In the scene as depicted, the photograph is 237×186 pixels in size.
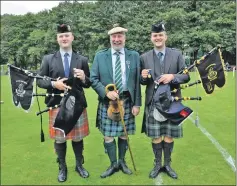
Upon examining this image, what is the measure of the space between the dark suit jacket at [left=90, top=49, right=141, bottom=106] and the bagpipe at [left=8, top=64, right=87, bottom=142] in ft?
0.96

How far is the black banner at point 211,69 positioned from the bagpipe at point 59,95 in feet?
5.50

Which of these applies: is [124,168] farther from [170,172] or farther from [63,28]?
[63,28]

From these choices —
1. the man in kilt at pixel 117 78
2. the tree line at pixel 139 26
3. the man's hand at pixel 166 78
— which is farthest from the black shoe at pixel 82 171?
the tree line at pixel 139 26

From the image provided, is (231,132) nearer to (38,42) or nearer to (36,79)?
(36,79)

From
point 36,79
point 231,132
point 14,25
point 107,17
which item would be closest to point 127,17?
point 107,17

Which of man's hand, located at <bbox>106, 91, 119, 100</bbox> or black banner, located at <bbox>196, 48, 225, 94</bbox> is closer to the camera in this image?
man's hand, located at <bbox>106, 91, 119, 100</bbox>

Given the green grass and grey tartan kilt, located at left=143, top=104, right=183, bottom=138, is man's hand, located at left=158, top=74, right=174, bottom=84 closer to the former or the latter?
grey tartan kilt, located at left=143, top=104, right=183, bottom=138

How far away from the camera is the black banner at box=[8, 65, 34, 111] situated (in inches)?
181

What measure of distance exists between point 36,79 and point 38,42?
37660mm

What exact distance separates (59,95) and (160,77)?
138 cm

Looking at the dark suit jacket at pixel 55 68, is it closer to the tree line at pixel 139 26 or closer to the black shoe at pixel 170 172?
the black shoe at pixel 170 172

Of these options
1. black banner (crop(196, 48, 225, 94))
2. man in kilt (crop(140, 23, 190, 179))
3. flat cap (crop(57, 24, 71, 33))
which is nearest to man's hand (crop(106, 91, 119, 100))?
man in kilt (crop(140, 23, 190, 179))

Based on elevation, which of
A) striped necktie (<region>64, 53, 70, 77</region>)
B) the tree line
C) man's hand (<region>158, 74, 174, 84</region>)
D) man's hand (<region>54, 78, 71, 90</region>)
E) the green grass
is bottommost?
the green grass

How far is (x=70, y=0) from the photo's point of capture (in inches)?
1783
